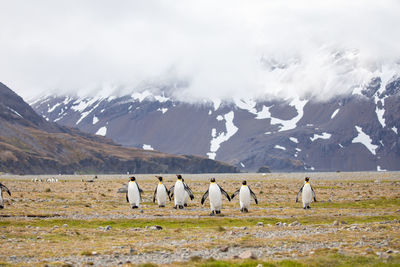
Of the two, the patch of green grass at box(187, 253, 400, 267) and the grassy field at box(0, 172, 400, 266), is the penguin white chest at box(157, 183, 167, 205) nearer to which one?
the grassy field at box(0, 172, 400, 266)

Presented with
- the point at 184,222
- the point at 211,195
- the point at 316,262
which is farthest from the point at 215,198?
the point at 316,262

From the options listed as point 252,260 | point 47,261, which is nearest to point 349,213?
point 252,260

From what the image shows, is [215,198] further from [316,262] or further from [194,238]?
[316,262]

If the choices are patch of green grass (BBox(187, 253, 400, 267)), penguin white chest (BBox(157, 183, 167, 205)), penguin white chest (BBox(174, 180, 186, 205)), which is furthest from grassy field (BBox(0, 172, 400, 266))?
penguin white chest (BBox(157, 183, 167, 205))

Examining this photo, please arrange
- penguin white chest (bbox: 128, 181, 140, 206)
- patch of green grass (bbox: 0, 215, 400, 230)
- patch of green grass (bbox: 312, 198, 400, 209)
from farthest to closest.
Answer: patch of green grass (bbox: 312, 198, 400, 209) < penguin white chest (bbox: 128, 181, 140, 206) < patch of green grass (bbox: 0, 215, 400, 230)

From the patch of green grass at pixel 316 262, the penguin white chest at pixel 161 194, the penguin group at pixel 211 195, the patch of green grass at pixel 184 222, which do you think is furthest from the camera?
the penguin white chest at pixel 161 194

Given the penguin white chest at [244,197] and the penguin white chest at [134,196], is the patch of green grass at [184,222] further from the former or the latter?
the penguin white chest at [134,196]

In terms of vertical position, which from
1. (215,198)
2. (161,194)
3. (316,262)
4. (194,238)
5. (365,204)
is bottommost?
(316,262)

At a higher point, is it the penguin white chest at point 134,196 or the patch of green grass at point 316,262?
the penguin white chest at point 134,196

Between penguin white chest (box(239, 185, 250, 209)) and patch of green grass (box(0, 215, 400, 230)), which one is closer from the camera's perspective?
patch of green grass (box(0, 215, 400, 230))

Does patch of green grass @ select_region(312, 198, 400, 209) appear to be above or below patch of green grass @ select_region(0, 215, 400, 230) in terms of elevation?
above

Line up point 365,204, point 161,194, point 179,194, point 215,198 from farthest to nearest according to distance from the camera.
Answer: point 365,204
point 161,194
point 179,194
point 215,198

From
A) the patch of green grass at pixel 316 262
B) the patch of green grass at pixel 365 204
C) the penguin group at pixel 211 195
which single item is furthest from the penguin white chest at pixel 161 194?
the patch of green grass at pixel 316 262

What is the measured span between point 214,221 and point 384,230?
22.9 ft
